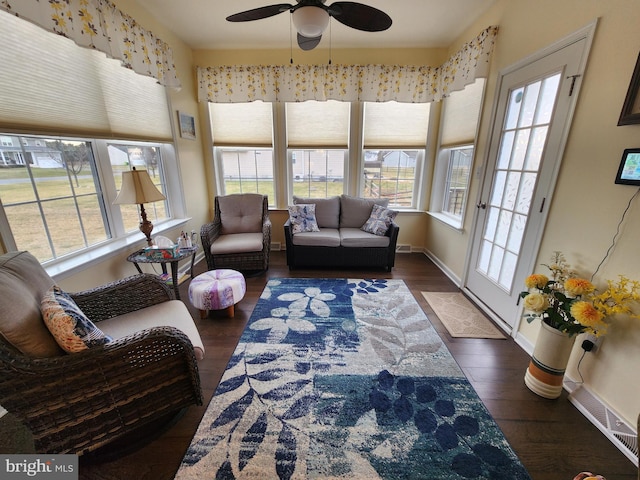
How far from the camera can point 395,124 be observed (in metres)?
3.74

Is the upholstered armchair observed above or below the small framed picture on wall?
below

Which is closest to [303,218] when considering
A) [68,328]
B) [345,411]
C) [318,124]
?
[318,124]

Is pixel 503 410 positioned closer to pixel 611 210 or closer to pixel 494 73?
pixel 611 210

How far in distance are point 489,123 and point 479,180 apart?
54 centimetres

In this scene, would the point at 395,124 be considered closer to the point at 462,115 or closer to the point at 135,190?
the point at 462,115

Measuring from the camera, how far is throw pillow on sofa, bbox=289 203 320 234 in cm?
349

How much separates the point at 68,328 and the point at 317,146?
3367mm

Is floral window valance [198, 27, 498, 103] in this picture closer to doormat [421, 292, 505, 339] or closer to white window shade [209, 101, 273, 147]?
white window shade [209, 101, 273, 147]

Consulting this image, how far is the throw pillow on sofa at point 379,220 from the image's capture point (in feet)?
11.1

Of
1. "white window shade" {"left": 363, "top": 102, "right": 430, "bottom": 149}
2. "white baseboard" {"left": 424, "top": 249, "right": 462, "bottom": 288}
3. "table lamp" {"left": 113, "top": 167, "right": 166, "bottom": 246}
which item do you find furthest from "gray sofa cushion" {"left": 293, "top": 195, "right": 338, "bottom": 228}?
"table lamp" {"left": 113, "top": 167, "right": 166, "bottom": 246}

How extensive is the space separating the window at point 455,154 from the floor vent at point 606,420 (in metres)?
1.87

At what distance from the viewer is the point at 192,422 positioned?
1470 mm

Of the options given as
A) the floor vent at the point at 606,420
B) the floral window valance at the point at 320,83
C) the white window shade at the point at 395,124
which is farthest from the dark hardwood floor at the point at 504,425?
the floral window valance at the point at 320,83

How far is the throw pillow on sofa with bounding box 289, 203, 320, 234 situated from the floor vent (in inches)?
107
